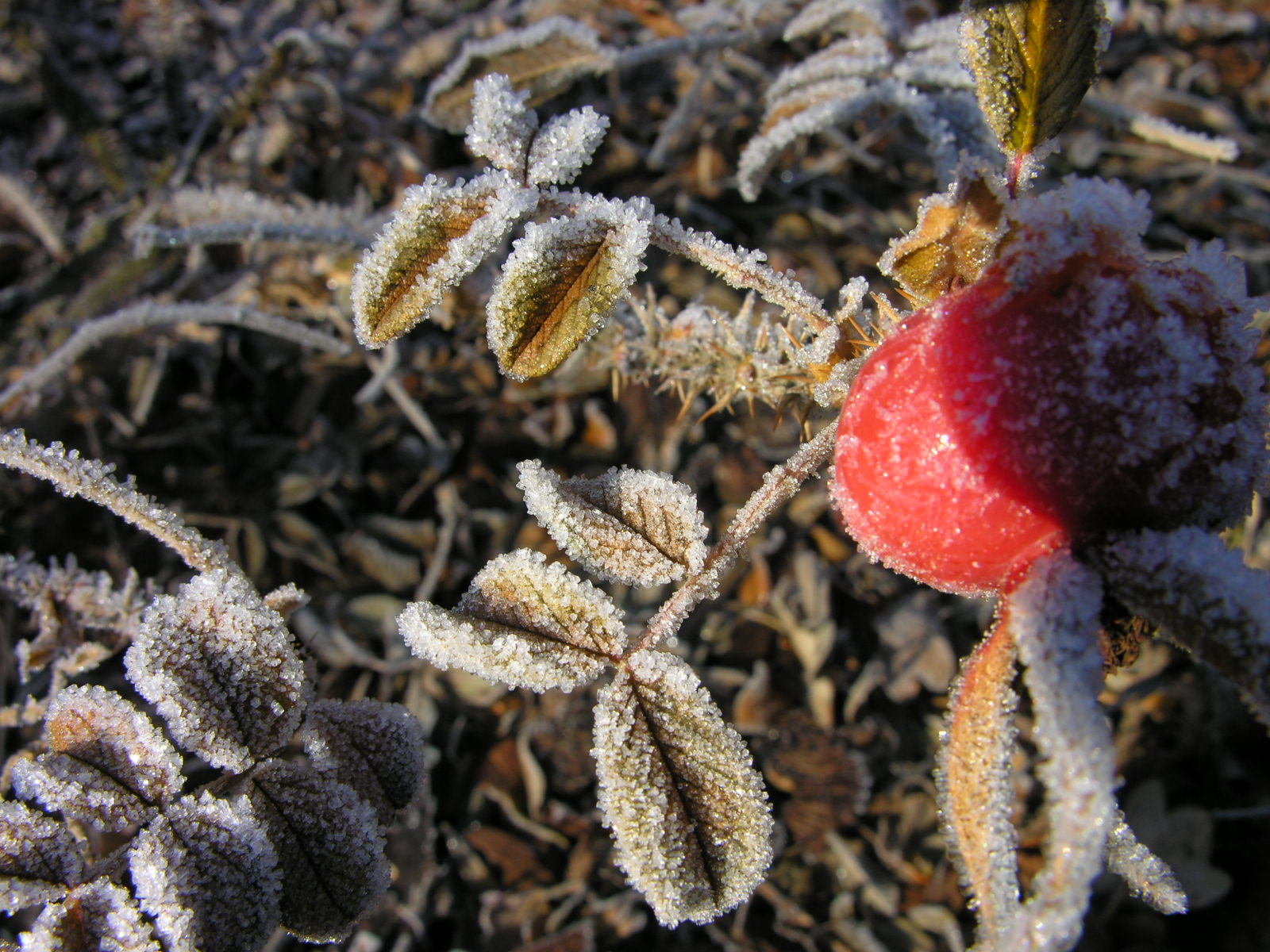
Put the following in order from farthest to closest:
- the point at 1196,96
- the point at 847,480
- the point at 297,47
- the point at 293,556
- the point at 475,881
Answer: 1. the point at 1196,96
2. the point at 297,47
3. the point at 293,556
4. the point at 475,881
5. the point at 847,480

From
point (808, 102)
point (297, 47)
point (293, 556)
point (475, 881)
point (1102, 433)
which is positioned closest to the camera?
point (1102, 433)

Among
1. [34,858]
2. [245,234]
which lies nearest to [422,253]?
[245,234]

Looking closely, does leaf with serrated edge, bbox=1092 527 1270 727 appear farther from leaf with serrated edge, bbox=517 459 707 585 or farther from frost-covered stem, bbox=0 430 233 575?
frost-covered stem, bbox=0 430 233 575

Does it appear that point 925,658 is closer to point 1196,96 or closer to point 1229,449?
point 1229,449

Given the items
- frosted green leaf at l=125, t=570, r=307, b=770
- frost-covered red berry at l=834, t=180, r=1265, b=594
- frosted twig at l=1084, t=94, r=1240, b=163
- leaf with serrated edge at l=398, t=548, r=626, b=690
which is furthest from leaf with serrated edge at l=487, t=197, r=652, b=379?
A: frosted twig at l=1084, t=94, r=1240, b=163

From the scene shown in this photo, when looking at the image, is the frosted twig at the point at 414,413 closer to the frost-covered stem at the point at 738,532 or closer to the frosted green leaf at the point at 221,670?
the frosted green leaf at the point at 221,670

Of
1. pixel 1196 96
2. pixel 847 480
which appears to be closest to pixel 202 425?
pixel 847 480

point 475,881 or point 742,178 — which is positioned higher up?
point 742,178
